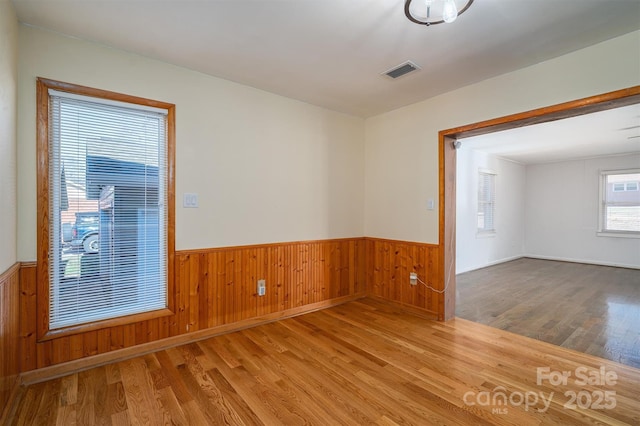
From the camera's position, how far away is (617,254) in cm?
636

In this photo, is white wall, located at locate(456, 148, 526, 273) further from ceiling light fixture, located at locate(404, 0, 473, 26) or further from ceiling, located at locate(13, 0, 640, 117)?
ceiling light fixture, located at locate(404, 0, 473, 26)

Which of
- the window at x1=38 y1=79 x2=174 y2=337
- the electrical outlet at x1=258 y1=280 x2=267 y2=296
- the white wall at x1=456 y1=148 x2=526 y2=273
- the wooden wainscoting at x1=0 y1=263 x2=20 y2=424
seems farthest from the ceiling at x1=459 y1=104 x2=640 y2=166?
the wooden wainscoting at x1=0 y1=263 x2=20 y2=424

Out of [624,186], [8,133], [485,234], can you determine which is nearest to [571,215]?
[624,186]

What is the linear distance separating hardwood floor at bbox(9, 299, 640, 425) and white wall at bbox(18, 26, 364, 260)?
1.01 metres

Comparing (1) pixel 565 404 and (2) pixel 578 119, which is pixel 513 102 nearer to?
(2) pixel 578 119

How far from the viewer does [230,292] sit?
2.99 m

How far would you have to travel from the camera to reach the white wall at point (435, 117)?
2.25 m

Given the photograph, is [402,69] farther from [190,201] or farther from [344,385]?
[344,385]

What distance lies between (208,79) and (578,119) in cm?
471

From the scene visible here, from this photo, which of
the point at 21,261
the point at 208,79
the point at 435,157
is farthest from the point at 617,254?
the point at 21,261

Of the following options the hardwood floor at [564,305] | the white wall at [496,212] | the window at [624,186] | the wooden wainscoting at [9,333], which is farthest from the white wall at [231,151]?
the window at [624,186]

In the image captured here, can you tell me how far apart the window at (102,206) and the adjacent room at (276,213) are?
0.01m

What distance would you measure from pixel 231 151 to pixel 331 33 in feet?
4.85

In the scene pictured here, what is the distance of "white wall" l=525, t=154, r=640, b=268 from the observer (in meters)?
6.36
